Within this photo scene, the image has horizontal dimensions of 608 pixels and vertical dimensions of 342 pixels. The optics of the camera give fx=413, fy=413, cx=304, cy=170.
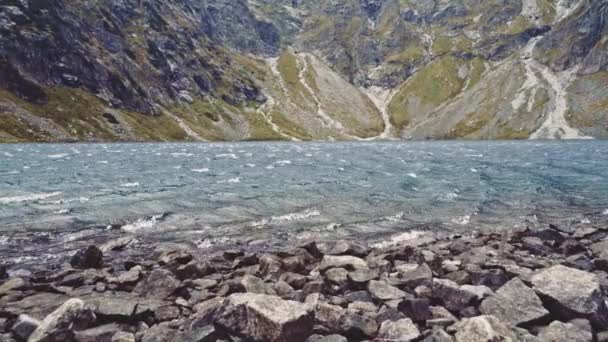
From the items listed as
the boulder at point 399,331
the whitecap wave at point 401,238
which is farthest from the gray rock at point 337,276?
the whitecap wave at point 401,238

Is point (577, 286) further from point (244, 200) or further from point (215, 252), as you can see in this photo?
point (244, 200)

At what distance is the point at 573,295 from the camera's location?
11383 millimetres

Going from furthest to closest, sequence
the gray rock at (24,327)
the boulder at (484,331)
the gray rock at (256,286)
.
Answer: the gray rock at (256,286) < the gray rock at (24,327) < the boulder at (484,331)

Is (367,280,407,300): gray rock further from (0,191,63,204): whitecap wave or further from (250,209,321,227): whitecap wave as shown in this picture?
(0,191,63,204): whitecap wave

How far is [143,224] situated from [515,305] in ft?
71.8

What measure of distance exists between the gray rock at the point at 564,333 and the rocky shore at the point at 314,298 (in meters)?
0.03

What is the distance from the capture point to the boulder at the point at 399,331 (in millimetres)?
10016

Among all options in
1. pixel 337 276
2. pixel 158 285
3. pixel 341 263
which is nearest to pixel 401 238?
pixel 341 263

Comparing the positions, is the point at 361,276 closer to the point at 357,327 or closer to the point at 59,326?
the point at 357,327

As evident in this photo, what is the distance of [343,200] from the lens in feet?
115

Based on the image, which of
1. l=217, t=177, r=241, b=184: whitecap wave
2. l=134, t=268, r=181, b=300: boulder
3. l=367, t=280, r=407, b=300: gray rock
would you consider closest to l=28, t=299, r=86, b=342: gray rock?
l=134, t=268, r=181, b=300: boulder

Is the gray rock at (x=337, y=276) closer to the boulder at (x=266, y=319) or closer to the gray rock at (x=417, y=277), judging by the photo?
the gray rock at (x=417, y=277)

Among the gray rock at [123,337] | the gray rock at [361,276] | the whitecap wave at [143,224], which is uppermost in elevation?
the gray rock at [361,276]

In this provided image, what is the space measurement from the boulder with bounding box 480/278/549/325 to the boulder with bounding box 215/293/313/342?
5315mm
